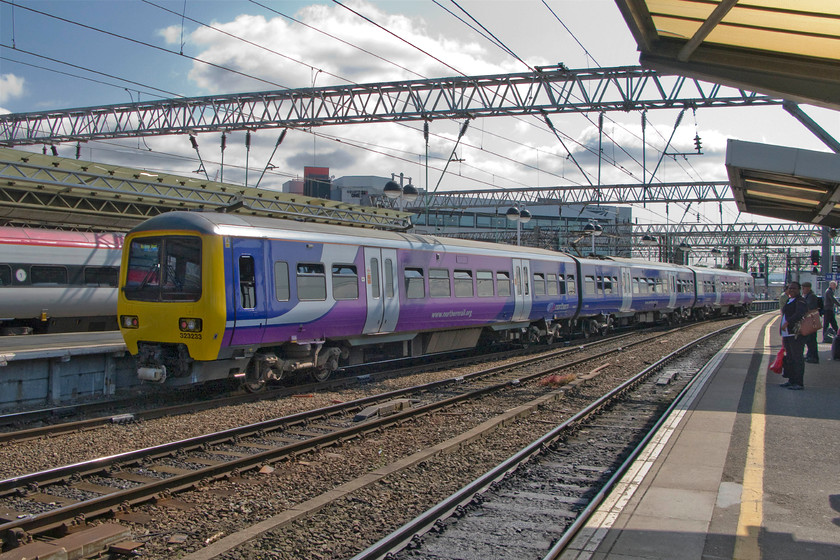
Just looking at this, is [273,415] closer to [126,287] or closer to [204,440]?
[204,440]

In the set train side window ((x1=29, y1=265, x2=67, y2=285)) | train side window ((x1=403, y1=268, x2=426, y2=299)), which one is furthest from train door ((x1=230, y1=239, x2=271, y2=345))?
train side window ((x1=29, y1=265, x2=67, y2=285))

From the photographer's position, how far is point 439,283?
621 inches

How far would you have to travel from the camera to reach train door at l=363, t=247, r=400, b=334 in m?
13.5

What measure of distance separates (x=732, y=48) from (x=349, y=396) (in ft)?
25.0

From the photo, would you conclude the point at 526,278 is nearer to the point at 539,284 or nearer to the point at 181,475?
the point at 539,284

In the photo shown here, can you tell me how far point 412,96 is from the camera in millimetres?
16297

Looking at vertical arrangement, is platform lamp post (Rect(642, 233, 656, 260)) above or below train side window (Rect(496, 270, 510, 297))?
above

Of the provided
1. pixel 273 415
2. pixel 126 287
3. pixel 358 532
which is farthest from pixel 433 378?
pixel 358 532

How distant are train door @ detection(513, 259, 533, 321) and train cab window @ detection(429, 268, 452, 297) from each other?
11.1 feet

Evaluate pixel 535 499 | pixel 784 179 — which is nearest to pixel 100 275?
pixel 535 499

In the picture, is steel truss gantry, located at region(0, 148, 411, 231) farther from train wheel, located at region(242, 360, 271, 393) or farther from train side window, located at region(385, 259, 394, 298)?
train wheel, located at region(242, 360, 271, 393)

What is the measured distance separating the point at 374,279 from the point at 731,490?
8.59m

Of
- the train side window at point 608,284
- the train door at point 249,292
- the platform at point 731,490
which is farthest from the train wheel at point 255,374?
the train side window at point 608,284

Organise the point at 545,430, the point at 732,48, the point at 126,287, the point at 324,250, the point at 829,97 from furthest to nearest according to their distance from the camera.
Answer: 1. the point at 324,250
2. the point at 126,287
3. the point at 545,430
4. the point at 732,48
5. the point at 829,97
